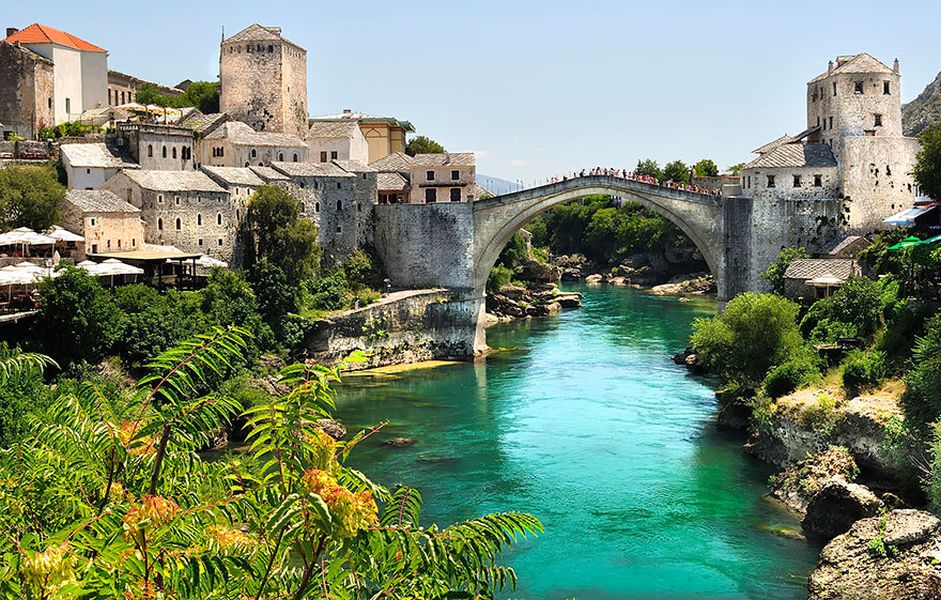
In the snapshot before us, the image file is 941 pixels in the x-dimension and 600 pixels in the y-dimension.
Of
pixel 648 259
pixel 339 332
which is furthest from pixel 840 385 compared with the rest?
pixel 648 259

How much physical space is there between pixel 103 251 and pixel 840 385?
24156 millimetres

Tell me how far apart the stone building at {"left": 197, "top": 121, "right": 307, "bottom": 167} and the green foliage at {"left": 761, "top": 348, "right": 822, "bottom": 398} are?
26.9m

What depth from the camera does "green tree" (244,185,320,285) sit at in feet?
138

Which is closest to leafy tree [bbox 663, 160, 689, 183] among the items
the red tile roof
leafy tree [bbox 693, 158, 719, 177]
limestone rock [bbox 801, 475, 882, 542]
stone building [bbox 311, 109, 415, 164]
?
leafy tree [bbox 693, 158, 719, 177]

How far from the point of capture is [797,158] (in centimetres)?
4381

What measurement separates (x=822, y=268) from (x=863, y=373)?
1198cm

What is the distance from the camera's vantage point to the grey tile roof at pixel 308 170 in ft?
153

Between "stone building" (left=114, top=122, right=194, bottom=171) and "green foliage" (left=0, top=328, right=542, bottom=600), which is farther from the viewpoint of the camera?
"stone building" (left=114, top=122, right=194, bottom=171)

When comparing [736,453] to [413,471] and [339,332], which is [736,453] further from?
[339,332]

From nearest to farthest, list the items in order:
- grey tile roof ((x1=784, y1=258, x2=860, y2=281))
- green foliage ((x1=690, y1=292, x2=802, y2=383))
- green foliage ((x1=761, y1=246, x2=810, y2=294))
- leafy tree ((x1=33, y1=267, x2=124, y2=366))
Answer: leafy tree ((x1=33, y1=267, x2=124, y2=366))
green foliage ((x1=690, y1=292, x2=802, y2=383))
grey tile roof ((x1=784, y1=258, x2=860, y2=281))
green foliage ((x1=761, y1=246, x2=810, y2=294))

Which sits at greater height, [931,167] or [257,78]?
[257,78]

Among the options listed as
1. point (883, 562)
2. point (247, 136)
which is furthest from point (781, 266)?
point (247, 136)

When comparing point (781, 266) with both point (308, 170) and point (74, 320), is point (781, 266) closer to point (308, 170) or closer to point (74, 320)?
point (308, 170)

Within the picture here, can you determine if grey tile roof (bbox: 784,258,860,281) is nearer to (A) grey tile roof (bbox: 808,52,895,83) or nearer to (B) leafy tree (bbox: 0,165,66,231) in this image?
(A) grey tile roof (bbox: 808,52,895,83)
